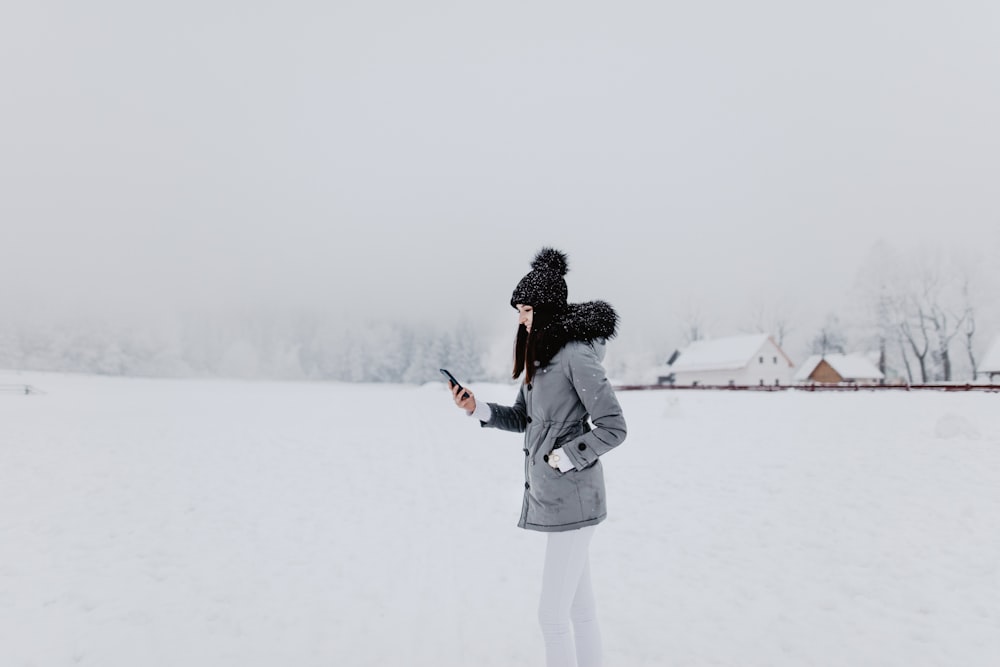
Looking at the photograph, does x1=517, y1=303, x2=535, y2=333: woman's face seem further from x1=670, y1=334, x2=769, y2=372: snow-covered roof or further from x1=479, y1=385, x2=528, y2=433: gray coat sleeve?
x1=670, y1=334, x2=769, y2=372: snow-covered roof

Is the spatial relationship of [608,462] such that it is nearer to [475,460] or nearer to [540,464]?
[475,460]

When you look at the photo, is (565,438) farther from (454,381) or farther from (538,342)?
(454,381)

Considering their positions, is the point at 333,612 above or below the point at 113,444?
above

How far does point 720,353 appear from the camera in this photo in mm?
56281

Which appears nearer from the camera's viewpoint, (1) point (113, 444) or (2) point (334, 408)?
(1) point (113, 444)

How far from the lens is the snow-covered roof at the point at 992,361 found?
109 ft

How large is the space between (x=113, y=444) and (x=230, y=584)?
38.8ft

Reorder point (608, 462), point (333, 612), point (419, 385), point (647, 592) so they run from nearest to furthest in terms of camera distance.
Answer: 1. point (333, 612)
2. point (647, 592)
3. point (608, 462)
4. point (419, 385)

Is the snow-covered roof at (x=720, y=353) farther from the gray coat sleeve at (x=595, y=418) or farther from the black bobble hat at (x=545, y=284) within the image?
the gray coat sleeve at (x=595, y=418)

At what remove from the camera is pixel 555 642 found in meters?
3.48

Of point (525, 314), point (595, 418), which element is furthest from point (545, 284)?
point (595, 418)

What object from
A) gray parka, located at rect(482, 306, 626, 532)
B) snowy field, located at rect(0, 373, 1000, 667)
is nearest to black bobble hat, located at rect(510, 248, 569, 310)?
gray parka, located at rect(482, 306, 626, 532)

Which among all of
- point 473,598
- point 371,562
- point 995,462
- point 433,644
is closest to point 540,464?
point 433,644

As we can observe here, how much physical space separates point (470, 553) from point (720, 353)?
53377mm
